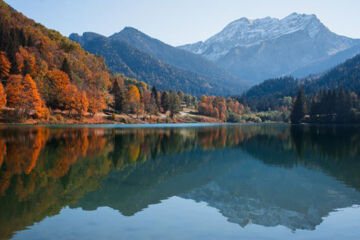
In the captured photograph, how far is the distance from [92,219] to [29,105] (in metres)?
92.6

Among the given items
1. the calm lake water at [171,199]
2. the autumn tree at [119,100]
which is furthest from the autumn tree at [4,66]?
the calm lake water at [171,199]

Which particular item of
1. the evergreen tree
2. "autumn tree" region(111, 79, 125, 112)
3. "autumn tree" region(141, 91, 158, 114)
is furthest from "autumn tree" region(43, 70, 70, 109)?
the evergreen tree

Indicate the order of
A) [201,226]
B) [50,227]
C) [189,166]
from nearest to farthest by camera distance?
[50,227], [201,226], [189,166]

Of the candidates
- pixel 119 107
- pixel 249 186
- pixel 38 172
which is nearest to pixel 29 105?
pixel 119 107

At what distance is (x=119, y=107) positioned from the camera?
14712 centimetres

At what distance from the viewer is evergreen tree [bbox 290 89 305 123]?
164m

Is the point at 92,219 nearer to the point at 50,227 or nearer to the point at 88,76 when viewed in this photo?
the point at 50,227

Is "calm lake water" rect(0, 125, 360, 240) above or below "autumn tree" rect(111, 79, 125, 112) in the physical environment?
below

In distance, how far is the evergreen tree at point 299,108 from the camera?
164000 mm

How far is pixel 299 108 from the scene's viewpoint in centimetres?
16638

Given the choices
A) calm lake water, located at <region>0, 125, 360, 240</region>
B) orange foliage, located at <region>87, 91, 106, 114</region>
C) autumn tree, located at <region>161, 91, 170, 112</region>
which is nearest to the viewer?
calm lake water, located at <region>0, 125, 360, 240</region>

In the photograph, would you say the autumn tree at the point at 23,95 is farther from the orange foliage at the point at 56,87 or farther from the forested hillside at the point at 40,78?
the orange foliage at the point at 56,87

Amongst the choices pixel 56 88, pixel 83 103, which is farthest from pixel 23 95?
pixel 83 103

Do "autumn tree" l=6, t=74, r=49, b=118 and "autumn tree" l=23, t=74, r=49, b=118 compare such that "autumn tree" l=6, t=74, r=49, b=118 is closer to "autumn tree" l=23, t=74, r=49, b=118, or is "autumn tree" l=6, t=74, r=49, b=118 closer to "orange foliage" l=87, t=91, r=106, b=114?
"autumn tree" l=23, t=74, r=49, b=118
